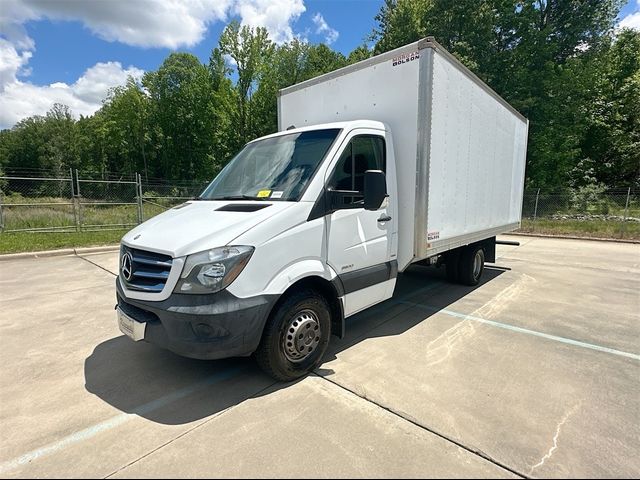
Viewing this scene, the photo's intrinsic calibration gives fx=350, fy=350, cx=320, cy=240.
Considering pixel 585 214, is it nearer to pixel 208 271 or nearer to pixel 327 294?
pixel 327 294

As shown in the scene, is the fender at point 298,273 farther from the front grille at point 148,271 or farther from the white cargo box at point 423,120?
the white cargo box at point 423,120

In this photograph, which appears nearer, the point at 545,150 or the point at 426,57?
the point at 426,57

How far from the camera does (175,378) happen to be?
3389 millimetres

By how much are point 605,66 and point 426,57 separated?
2809 centimetres

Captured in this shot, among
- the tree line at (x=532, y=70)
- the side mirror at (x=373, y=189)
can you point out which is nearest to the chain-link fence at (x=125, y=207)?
the tree line at (x=532, y=70)

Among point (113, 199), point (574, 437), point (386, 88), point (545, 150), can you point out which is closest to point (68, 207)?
point (113, 199)

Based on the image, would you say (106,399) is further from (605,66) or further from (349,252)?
(605,66)

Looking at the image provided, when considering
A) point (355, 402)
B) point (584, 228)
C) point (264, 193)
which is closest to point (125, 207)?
point (264, 193)

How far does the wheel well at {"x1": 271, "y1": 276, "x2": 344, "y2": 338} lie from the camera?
10.6 ft

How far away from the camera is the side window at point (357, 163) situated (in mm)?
3617

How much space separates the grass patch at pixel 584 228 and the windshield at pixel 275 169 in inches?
611

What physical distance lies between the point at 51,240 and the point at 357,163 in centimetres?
1168

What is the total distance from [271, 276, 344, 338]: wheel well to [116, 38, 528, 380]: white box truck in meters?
0.01

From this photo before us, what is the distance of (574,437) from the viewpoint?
2.55 meters
